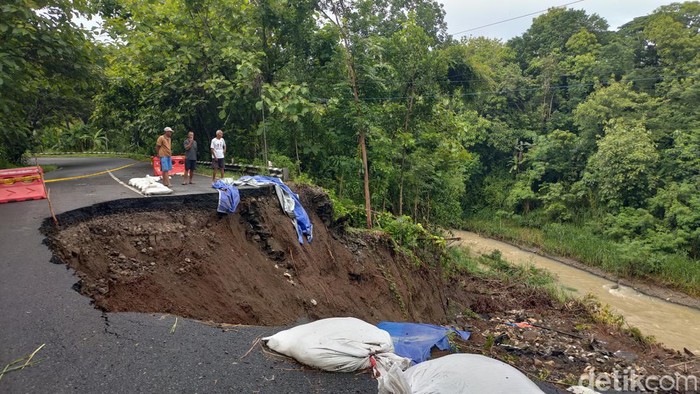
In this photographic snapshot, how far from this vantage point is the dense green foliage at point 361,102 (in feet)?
44.7

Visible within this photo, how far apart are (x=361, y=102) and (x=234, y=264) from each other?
7.92 meters

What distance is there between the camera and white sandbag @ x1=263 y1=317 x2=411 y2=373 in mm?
4379

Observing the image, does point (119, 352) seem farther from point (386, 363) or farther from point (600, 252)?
point (600, 252)

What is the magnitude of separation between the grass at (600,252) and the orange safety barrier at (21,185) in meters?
25.5

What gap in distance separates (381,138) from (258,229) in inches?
256

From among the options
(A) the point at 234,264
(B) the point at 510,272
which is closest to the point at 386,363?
(A) the point at 234,264

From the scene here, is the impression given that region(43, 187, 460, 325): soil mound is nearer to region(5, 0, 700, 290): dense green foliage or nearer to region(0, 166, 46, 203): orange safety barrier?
region(0, 166, 46, 203): orange safety barrier

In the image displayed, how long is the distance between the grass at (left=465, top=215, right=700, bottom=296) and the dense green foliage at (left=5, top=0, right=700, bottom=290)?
210mm

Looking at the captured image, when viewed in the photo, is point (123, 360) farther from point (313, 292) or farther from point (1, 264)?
point (313, 292)

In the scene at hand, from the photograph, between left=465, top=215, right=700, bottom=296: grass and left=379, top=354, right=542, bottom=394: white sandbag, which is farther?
left=465, top=215, right=700, bottom=296: grass

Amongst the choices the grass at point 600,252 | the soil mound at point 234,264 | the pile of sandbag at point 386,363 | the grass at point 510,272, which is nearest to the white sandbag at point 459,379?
the pile of sandbag at point 386,363

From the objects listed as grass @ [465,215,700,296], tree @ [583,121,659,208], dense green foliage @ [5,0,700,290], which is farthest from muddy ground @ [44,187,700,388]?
tree @ [583,121,659,208]

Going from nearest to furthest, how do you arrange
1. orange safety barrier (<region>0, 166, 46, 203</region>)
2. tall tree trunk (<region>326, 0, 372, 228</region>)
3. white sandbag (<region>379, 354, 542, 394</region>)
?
white sandbag (<region>379, 354, 542, 394</region>) → orange safety barrier (<region>0, 166, 46, 203</region>) → tall tree trunk (<region>326, 0, 372, 228</region>)

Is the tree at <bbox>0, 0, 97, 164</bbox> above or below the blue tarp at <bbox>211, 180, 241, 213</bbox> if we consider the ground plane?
above
